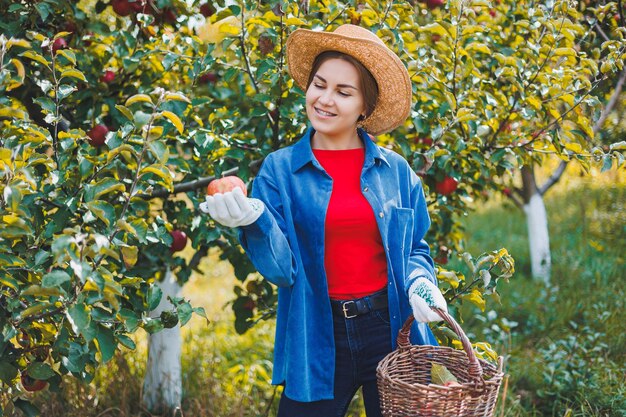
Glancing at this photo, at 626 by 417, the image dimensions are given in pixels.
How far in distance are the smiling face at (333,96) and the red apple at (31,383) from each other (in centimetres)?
118

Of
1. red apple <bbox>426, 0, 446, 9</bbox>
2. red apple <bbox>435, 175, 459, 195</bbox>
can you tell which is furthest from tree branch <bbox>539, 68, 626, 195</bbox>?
red apple <bbox>426, 0, 446, 9</bbox>

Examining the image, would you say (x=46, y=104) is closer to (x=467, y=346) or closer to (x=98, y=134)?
(x=98, y=134)

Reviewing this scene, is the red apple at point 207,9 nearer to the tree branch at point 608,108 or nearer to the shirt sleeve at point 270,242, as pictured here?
the shirt sleeve at point 270,242

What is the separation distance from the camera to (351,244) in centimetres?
188

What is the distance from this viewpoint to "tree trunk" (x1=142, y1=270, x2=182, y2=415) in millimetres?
2973

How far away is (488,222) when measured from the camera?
239 inches

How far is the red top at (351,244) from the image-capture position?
1.86 m

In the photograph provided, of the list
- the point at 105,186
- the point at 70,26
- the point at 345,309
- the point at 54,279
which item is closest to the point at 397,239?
the point at 345,309

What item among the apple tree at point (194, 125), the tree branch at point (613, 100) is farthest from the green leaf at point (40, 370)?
the tree branch at point (613, 100)

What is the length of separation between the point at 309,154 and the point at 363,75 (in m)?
0.26

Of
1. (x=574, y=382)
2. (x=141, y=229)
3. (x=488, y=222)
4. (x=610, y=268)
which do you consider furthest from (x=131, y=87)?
(x=488, y=222)

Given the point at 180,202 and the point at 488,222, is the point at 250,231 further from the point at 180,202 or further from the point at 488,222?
the point at 488,222

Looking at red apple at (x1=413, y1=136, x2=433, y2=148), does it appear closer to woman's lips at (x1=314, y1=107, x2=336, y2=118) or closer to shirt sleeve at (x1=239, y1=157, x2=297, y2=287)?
woman's lips at (x1=314, y1=107, x2=336, y2=118)

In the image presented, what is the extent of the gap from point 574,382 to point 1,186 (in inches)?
93.6
